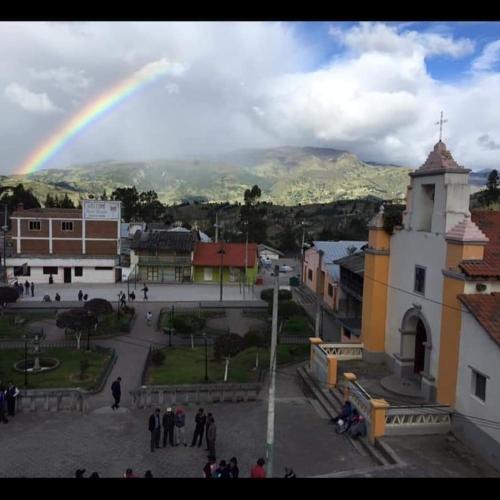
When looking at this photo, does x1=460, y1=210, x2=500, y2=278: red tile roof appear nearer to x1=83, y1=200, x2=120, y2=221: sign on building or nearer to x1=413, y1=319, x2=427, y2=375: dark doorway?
x1=413, y1=319, x2=427, y2=375: dark doorway

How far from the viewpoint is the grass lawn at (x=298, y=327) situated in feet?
110

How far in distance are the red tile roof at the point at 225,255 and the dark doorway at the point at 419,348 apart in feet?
104

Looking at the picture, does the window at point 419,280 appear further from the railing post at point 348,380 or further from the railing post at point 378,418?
the railing post at point 378,418

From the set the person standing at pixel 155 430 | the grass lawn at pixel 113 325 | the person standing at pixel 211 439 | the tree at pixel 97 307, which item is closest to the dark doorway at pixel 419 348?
the person standing at pixel 211 439

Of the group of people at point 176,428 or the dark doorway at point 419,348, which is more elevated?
the dark doorway at point 419,348

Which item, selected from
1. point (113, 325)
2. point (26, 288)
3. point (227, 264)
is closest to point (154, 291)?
point (227, 264)

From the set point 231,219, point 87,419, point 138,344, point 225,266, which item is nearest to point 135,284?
point 225,266

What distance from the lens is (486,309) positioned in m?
15.9

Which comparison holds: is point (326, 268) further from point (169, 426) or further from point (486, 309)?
point (169, 426)

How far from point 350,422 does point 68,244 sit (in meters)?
41.2

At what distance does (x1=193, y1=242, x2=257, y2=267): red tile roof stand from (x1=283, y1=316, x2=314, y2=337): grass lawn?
50.4ft

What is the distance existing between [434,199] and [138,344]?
18376 mm
